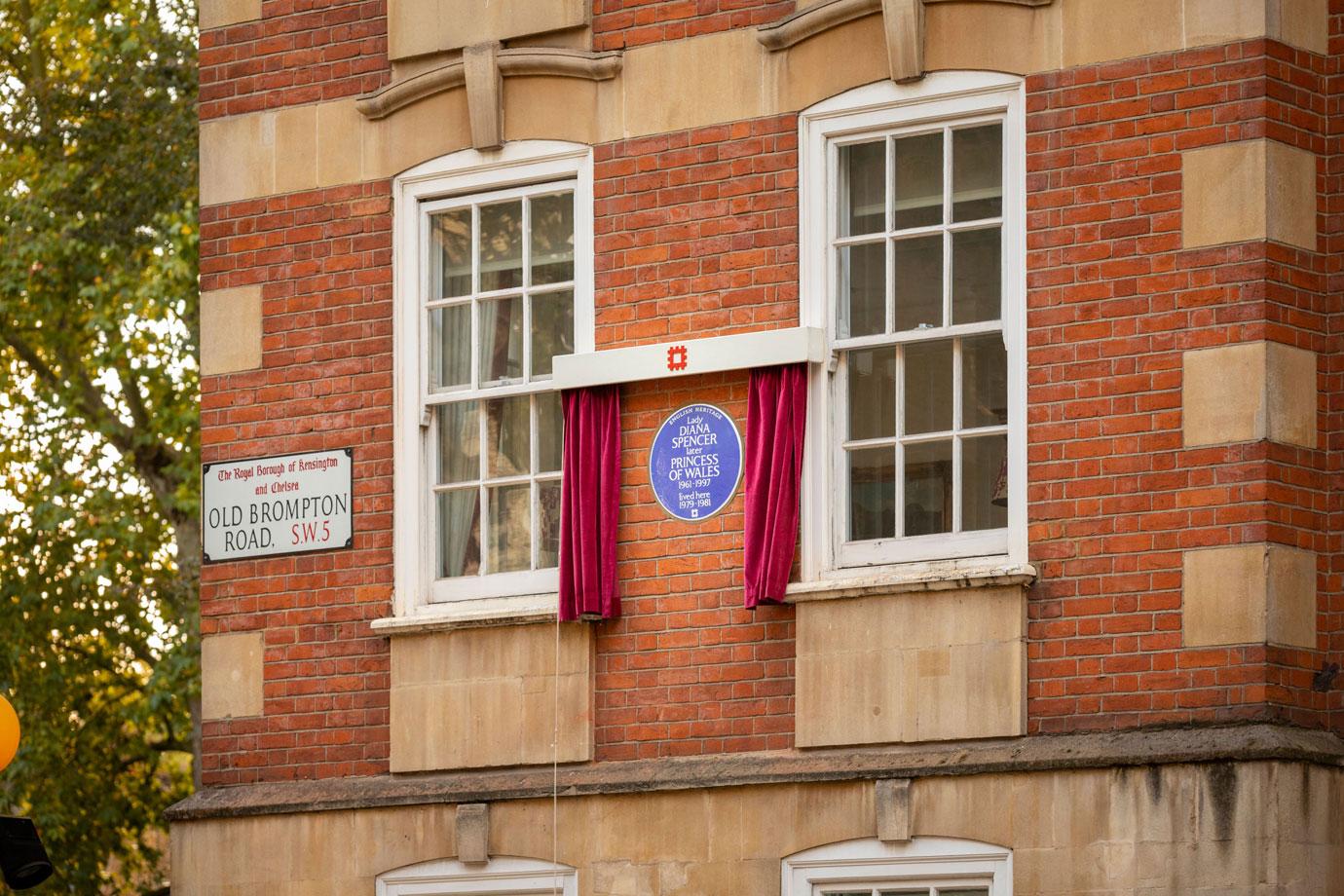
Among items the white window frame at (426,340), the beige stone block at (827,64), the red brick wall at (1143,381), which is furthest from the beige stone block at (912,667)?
the beige stone block at (827,64)

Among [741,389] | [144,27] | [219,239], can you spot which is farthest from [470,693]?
[144,27]

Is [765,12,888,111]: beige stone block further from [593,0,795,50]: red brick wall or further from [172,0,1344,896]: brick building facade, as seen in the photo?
[593,0,795,50]: red brick wall

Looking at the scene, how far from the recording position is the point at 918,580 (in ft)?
35.7

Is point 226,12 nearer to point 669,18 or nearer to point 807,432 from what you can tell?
point 669,18

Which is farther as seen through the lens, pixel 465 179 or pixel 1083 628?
pixel 465 179

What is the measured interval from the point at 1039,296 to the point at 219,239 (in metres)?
4.73

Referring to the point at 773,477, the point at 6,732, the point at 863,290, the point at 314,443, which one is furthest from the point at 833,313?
the point at 6,732

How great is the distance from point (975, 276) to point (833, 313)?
698 mm

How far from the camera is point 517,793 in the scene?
467 inches

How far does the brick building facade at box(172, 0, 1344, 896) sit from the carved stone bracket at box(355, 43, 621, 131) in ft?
0.09

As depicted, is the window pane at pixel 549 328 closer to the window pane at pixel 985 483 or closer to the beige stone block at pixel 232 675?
the beige stone block at pixel 232 675

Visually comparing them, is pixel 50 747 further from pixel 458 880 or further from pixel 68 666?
pixel 458 880

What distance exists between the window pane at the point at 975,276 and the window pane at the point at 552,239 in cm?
211

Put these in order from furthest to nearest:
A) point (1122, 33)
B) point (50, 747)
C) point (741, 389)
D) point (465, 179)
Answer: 1. point (50, 747)
2. point (465, 179)
3. point (741, 389)
4. point (1122, 33)
